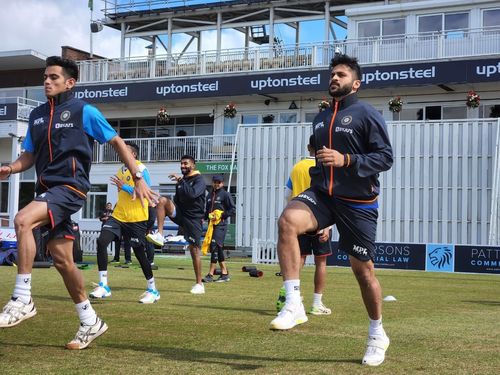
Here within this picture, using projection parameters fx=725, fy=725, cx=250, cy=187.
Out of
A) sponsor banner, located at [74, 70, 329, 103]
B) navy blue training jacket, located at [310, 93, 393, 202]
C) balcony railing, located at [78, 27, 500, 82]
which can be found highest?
balcony railing, located at [78, 27, 500, 82]

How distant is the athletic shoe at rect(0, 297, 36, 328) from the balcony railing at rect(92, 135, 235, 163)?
2889cm

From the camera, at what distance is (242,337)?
630cm

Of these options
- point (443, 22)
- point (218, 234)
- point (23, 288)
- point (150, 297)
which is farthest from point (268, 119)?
point (23, 288)

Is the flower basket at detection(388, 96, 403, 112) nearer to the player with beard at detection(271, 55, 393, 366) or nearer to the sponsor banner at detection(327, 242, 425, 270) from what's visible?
the sponsor banner at detection(327, 242, 425, 270)

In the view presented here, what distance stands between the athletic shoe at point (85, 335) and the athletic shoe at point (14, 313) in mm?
407

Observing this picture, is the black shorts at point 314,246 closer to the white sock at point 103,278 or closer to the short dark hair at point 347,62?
the white sock at point 103,278

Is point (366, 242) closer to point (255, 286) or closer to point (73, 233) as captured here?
point (73, 233)

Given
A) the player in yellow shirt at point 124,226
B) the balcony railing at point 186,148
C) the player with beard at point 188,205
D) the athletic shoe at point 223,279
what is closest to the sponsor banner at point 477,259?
the athletic shoe at point 223,279

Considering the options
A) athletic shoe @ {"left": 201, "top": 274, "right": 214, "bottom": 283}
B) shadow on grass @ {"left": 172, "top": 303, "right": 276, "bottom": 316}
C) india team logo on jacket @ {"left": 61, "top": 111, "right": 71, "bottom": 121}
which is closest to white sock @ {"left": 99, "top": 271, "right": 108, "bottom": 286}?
shadow on grass @ {"left": 172, "top": 303, "right": 276, "bottom": 316}

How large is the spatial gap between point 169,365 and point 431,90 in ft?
96.5

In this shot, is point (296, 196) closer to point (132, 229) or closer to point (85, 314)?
point (85, 314)

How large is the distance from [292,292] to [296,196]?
78 centimetres

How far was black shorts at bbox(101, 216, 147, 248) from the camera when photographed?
10008mm

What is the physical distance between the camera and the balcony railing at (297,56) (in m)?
31.0
